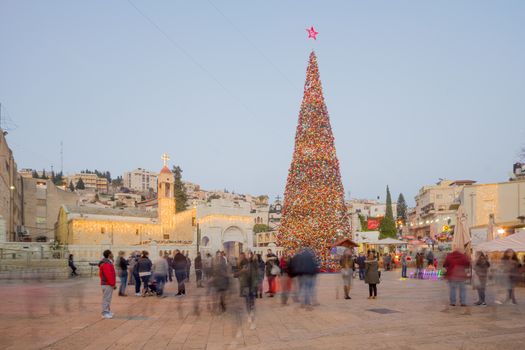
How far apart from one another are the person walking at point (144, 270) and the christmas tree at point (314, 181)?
18.3 meters

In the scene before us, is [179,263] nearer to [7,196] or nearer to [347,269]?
[347,269]

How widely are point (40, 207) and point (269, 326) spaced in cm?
5478

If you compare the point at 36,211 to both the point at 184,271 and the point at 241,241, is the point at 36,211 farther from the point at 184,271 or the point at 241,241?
the point at 184,271

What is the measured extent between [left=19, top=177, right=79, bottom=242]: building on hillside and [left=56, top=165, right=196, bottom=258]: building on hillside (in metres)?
7.50

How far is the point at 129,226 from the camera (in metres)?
44.5

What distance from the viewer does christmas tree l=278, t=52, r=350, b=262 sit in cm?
3481

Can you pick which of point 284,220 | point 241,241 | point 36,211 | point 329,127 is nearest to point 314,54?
point 329,127

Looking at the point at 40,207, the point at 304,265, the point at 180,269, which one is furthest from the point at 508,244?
the point at 40,207

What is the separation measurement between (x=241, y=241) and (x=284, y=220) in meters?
12.7

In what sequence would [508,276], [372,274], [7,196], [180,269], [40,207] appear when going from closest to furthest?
[508,276] → [372,274] → [180,269] → [7,196] → [40,207]

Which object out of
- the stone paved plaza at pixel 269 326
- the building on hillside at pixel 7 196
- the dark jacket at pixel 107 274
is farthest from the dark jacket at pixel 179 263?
the building on hillside at pixel 7 196

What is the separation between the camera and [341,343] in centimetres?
848

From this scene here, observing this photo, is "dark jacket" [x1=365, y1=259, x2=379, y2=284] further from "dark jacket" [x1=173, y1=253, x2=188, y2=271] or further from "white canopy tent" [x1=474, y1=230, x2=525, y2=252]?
"dark jacket" [x1=173, y1=253, x2=188, y2=271]

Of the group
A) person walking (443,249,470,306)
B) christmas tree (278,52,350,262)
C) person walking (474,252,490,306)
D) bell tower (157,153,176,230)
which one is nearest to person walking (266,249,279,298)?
person walking (443,249,470,306)
